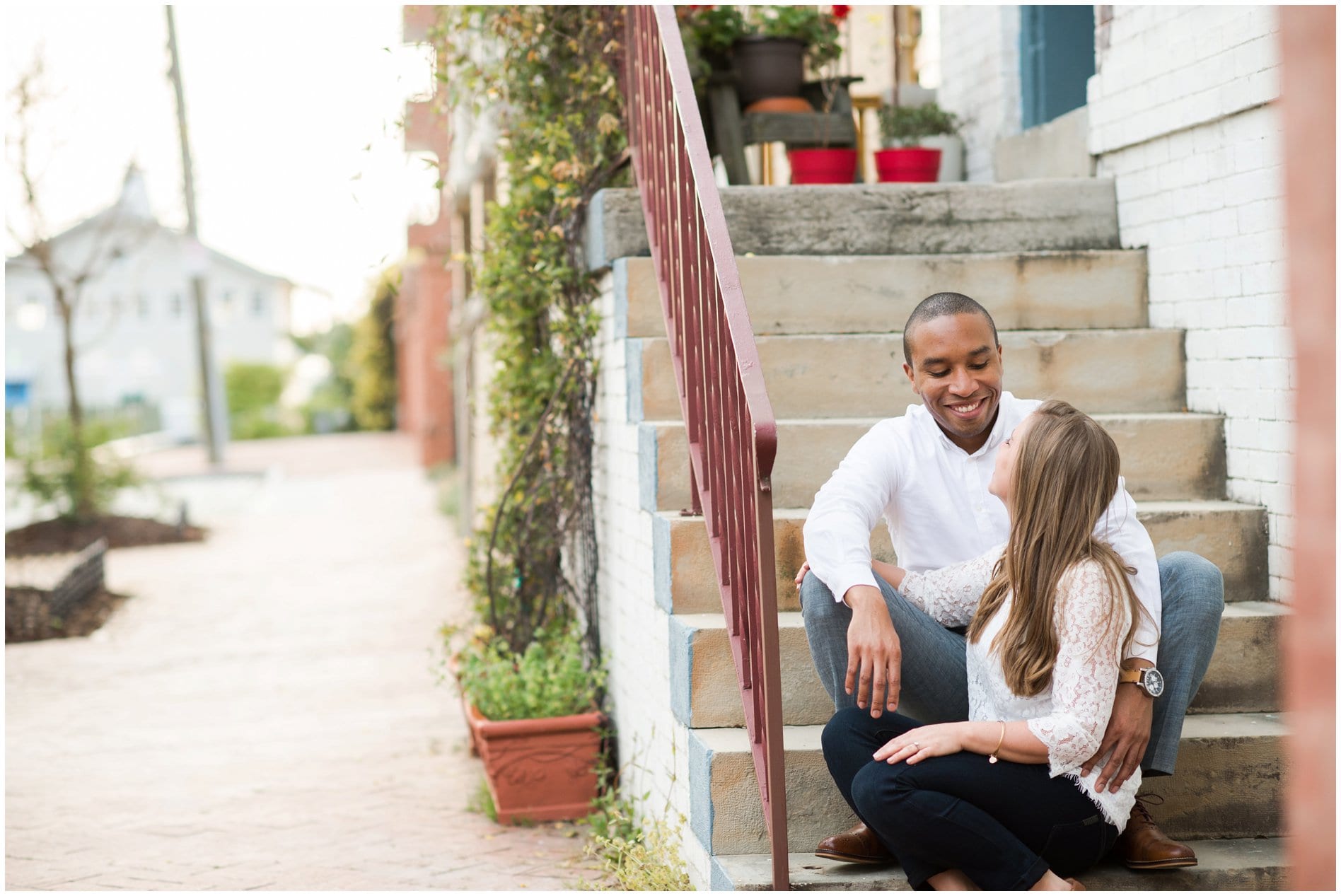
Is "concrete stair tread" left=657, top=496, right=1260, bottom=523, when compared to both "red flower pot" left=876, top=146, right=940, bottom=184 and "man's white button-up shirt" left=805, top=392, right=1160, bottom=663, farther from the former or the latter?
"red flower pot" left=876, top=146, right=940, bottom=184

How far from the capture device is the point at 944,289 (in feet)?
12.4

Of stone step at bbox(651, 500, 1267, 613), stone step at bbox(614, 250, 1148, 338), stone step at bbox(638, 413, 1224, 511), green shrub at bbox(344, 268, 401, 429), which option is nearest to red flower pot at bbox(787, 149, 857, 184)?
stone step at bbox(614, 250, 1148, 338)

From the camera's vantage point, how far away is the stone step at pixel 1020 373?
3.57 meters

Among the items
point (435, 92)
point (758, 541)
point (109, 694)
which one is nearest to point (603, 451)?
point (435, 92)

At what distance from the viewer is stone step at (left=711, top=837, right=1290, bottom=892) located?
2.40 meters

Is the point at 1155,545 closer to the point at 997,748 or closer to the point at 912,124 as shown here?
the point at 997,748

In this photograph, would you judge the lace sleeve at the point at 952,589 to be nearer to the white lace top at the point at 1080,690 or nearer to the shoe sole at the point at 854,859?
the white lace top at the point at 1080,690

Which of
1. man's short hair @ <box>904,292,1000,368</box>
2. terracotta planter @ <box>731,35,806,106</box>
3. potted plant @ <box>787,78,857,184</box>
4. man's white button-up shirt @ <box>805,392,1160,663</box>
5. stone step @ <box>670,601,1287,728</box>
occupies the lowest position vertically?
stone step @ <box>670,601,1287,728</box>

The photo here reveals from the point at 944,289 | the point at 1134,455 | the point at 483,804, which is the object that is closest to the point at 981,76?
the point at 944,289

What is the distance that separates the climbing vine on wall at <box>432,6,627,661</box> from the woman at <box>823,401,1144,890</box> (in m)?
2.09

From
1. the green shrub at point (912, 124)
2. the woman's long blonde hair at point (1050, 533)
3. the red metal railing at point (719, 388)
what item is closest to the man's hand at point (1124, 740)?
the woman's long blonde hair at point (1050, 533)

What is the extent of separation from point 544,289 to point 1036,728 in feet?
8.39

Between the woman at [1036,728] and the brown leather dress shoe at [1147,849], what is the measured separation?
18 centimetres

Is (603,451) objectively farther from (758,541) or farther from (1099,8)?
(1099,8)
